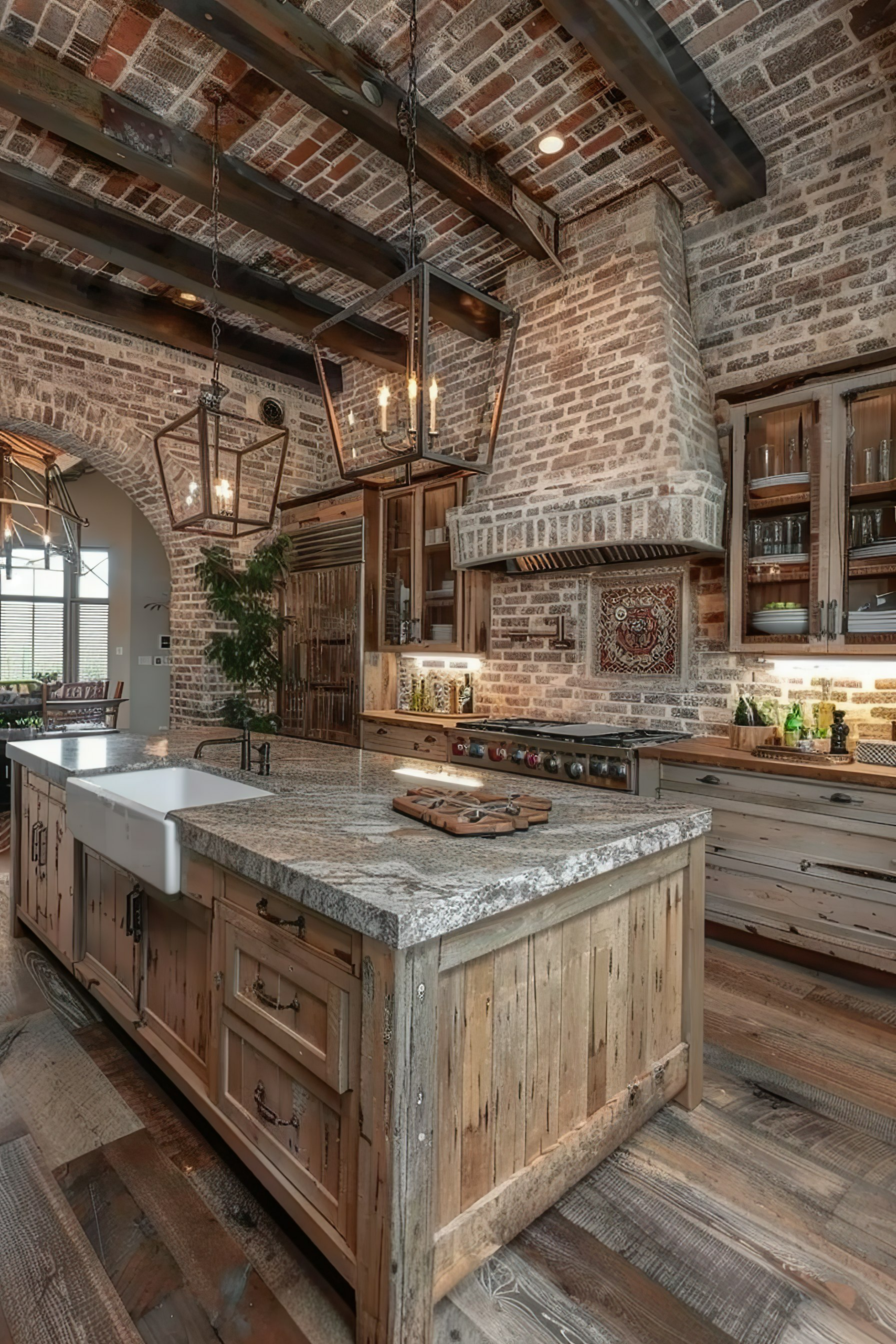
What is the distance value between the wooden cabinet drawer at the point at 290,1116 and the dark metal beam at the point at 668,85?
10.7 ft

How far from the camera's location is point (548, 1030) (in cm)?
160

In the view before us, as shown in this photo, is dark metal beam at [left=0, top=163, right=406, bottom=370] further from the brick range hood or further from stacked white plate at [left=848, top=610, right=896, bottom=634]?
stacked white plate at [left=848, top=610, right=896, bottom=634]

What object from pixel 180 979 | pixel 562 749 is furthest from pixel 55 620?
pixel 180 979

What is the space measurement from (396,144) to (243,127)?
29.0 inches

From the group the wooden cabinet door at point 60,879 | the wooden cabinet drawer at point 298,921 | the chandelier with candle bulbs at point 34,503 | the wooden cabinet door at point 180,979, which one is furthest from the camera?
the chandelier with candle bulbs at point 34,503

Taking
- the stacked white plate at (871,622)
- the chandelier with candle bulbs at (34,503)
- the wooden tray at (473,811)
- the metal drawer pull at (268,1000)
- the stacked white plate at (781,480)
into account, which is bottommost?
the metal drawer pull at (268,1000)

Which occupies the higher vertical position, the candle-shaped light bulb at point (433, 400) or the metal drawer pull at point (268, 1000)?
the candle-shaped light bulb at point (433, 400)

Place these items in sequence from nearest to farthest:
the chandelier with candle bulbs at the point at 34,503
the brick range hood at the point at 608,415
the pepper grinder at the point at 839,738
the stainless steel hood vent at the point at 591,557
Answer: the pepper grinder at the point at 839,738 → the brick range hood at the point at 608,415 → the stainless steel hood vent at the point at 591,557 → the chandelier with candle bulbs at the point at 34,503

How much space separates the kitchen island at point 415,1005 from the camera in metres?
1.28

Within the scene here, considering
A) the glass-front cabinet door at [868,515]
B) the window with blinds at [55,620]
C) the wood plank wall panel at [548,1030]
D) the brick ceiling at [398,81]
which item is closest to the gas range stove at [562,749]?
the glass-front cabinet door at [868,515]

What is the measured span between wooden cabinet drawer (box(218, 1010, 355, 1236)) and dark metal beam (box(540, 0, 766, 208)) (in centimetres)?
327

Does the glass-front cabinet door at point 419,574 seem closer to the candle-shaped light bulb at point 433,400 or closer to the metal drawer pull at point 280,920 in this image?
the candle-shaped light bulb at point 433,400

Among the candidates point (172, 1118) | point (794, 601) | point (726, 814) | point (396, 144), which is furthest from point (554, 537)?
point (172, 1118)

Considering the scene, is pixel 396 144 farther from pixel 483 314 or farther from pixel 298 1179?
pixel 298 1179
